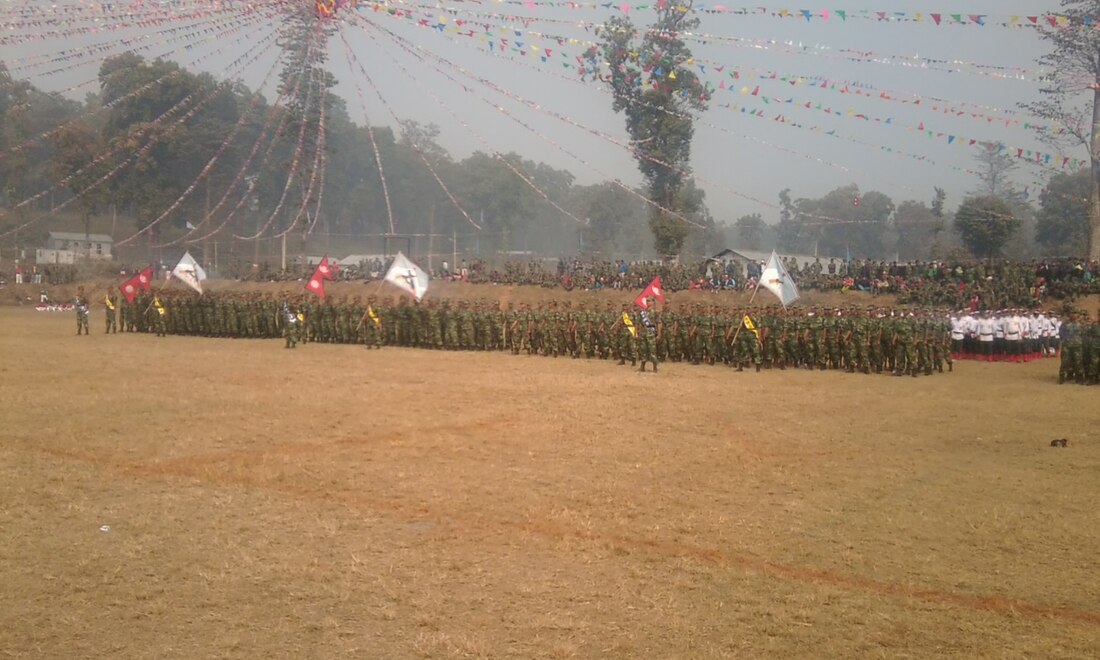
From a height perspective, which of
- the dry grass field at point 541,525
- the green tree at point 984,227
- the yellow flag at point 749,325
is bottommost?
the dry grass field at point 541,525

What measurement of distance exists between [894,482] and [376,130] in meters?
71.9

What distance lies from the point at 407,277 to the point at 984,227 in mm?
24055

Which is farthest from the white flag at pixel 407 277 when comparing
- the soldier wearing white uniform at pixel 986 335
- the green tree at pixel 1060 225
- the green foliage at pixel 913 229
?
the green foliage at pixel 913 229

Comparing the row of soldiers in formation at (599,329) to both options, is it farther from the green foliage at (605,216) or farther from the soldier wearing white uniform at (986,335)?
the green foliage at (605,216)

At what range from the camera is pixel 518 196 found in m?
65.2

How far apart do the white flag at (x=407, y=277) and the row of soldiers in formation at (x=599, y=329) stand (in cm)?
160

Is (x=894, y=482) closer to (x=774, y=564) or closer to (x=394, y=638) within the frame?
(x=774, y=564)

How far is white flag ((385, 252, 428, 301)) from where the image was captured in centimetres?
2353

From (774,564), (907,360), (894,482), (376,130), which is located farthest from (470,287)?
(376,130)

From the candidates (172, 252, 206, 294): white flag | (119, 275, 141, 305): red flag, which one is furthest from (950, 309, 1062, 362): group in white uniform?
(119, 275, 141, 305): red flag

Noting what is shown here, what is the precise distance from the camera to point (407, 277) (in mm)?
23578

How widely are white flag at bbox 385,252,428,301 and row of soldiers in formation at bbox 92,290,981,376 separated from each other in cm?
160

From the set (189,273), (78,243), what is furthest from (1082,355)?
(78,243)

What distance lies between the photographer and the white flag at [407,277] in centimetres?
2353
